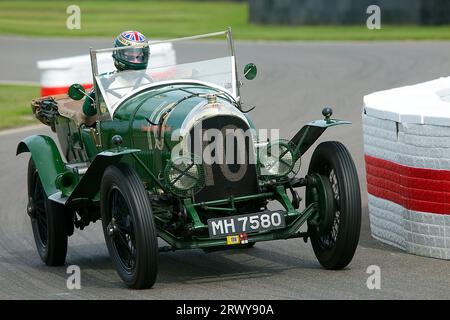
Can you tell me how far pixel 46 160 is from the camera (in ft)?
29.9

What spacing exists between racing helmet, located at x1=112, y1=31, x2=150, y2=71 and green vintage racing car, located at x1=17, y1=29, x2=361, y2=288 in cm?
17

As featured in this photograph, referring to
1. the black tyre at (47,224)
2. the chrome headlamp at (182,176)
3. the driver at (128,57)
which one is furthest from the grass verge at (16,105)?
the chrome headlamp at (182,176)

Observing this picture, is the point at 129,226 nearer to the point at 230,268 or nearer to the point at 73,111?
the point at 230,268

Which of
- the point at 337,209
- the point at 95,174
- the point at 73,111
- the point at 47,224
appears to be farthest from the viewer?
the point at 73,111

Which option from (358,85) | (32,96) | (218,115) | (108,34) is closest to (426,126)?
(218,115)

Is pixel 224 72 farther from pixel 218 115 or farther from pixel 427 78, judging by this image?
pixel 427 78

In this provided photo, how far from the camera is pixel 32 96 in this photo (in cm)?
2028

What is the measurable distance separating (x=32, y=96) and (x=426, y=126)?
42.6 ft

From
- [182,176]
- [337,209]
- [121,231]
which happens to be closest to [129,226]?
[121,231]

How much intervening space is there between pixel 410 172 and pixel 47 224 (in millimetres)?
2938

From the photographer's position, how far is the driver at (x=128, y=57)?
9.02 meters

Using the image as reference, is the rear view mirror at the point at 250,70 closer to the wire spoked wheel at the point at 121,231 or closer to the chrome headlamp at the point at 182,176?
the chrome headlamp at the point at 182,176

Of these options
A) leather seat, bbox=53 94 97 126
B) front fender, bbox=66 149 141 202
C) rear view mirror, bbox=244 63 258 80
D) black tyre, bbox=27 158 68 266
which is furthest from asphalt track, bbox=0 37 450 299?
rear view mirror, bbox=244 63 258 80

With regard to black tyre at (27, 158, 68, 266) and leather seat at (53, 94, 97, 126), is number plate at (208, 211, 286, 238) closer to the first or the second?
black tyre at (27, 158, 68, 266)
